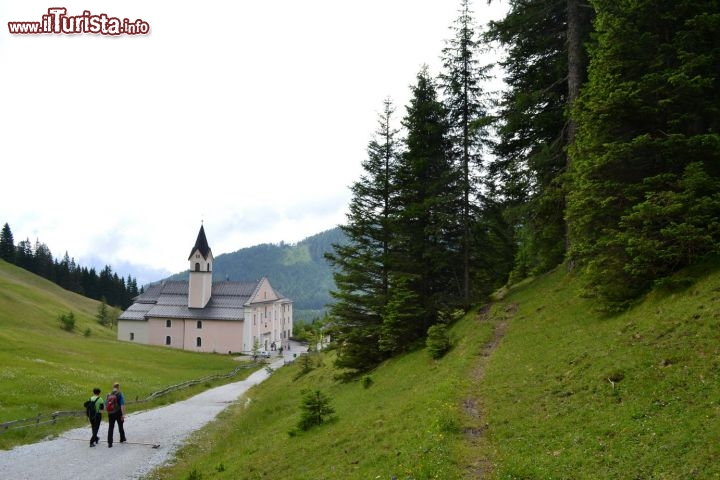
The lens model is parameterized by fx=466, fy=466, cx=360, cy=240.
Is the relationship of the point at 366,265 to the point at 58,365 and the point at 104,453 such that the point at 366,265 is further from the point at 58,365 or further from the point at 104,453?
the point at 58,365

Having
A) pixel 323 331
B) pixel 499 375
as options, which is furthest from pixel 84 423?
pixel 499 375

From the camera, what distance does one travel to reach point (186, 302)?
81.8m

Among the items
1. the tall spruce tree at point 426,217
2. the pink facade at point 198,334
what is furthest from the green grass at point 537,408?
the pink facade at point 198,334

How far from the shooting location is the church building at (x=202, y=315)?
76500 millimetres

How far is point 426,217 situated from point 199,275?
6378cm

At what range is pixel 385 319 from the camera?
77.7 ft

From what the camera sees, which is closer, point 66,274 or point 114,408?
point 114,408

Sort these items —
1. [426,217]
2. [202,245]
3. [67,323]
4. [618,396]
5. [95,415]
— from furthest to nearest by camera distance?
[202,245]
[67,323]
[426,217]
[95,415]
[618,396]

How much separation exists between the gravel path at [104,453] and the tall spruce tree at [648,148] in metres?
16.6

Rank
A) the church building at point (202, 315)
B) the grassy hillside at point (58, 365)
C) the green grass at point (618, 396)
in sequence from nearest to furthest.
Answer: the green grass at point (618, 396)
the grassy hillside at point (58, 365)
the church building at point (202, 315)

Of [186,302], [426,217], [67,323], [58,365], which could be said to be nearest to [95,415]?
[426,217]

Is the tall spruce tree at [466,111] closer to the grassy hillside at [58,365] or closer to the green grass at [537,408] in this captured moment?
the green grass at [537,408]

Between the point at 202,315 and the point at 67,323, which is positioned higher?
the point at 202,315

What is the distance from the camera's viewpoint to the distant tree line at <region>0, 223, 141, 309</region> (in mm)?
131500
